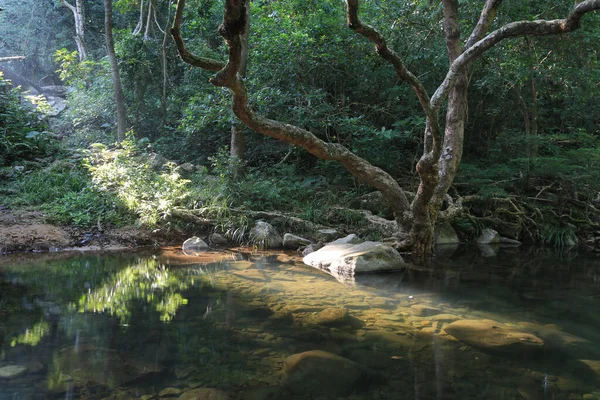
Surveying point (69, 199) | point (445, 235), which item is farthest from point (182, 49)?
point (445, 235)

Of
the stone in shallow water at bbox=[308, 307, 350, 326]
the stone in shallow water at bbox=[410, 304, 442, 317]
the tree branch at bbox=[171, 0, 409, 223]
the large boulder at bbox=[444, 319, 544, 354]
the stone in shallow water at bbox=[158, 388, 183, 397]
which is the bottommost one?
the stone in shallow water at bbox=[158, 388, 183, 397]

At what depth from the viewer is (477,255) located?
825 centimetres

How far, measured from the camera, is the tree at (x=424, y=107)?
5564 millimetres

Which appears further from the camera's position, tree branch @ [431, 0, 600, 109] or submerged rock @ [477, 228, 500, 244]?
submerged rock @ [477, 228, 500, 244]

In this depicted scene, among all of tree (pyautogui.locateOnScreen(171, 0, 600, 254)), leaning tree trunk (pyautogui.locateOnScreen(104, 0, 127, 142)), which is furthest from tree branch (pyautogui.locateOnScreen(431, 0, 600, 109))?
leaning tree trunk (pyautogui.locateOnScreen(104, 0, 127, 142))

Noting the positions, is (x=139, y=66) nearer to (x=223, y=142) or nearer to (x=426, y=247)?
(x=223, y=142)

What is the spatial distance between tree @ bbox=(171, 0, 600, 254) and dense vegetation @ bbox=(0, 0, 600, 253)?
1.37 m

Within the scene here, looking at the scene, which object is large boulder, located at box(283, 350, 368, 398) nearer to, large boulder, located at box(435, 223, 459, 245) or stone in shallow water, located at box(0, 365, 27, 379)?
stone in shallow water, located at box(0, 365, 27, 379)

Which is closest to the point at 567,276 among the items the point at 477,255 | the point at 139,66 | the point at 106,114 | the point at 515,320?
the point at 477,255

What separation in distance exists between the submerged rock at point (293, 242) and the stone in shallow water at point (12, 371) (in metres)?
5.80

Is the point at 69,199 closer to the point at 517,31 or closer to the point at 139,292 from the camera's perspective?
the point at 139,292

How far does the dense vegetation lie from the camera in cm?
866

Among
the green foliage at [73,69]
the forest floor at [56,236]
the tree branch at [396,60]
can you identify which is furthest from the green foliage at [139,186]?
the green foliage at [73,69]

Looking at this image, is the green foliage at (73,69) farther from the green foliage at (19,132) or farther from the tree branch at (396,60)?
the tree branch at (396,60)
